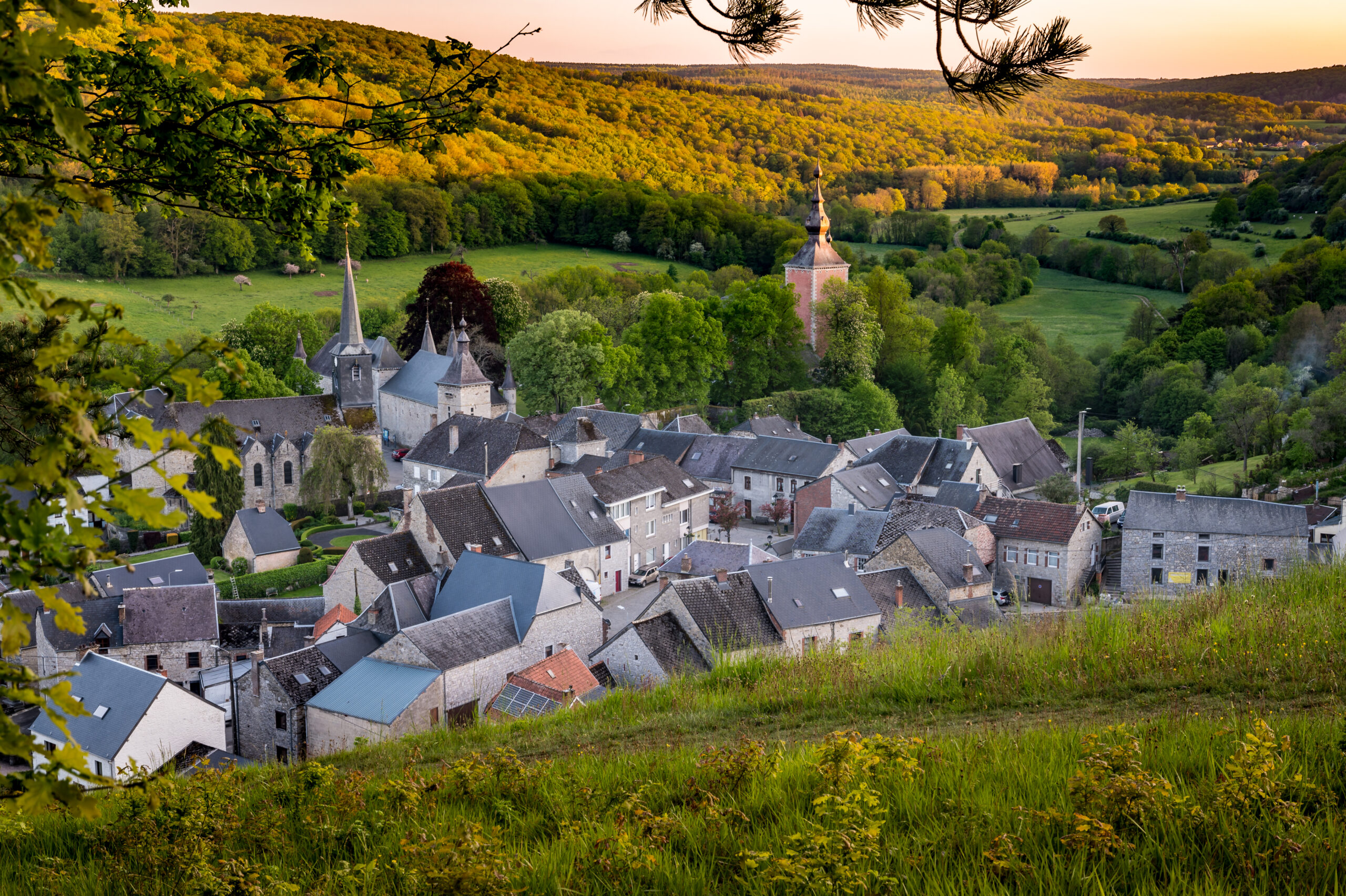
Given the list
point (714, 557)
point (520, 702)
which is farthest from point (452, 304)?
point (520, 702)

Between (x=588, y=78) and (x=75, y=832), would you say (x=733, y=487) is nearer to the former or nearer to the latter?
(x=75, y=832)

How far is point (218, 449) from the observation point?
2.91 metres

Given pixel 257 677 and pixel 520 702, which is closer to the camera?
pixel 520 702

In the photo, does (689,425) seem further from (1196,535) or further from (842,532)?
(1196,535)

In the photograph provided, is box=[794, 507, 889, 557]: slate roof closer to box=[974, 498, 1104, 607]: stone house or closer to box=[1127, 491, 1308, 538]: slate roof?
box=[974, 498, 1104, 607]: stone house

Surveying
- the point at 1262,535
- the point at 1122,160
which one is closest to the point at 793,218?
the point at 1122,160

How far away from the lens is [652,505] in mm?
38781

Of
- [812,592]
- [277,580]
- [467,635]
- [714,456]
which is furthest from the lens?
[714,456]

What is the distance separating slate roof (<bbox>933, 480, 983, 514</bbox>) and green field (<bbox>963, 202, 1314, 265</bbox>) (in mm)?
57777

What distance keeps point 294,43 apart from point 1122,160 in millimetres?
119236

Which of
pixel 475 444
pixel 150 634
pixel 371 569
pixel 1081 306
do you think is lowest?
pixel 150 634

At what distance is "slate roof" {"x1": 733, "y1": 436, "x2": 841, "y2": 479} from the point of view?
43.9 metres

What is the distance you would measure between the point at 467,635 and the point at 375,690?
2700 millimetres

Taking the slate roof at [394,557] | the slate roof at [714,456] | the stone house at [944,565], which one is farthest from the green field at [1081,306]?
the slate roof at [394,557]
